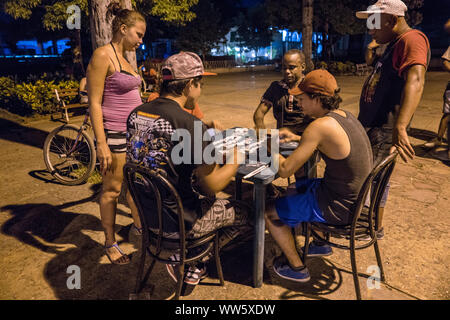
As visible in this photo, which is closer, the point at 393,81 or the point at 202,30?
the point at 393,81

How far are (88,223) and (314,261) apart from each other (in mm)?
2502

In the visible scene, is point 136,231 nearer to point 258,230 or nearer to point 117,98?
point 117,98

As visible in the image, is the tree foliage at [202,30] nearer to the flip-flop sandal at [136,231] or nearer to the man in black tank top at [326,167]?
the flip-flop sandal at [136,231]

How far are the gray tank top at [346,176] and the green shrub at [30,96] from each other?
347 inches

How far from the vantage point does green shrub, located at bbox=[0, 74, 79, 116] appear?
342 inches

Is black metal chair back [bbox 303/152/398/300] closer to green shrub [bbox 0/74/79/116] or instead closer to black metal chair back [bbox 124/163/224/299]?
black metal chair back [bbox 124/163/224/299]

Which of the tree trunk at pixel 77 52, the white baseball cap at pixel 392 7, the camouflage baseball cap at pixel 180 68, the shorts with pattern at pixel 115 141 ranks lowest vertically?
the shorts with pattern at pixel 115 141

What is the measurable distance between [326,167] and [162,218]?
1.23 m

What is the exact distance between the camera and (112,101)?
276cm

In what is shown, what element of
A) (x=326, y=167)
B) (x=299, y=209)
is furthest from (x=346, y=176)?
(x=299, y=209)

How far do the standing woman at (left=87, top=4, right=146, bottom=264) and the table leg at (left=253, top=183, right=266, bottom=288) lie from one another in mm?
1207

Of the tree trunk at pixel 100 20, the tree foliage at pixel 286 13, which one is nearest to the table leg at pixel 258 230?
the tree trunk at pixel 100 20

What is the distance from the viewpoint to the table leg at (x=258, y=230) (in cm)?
225
